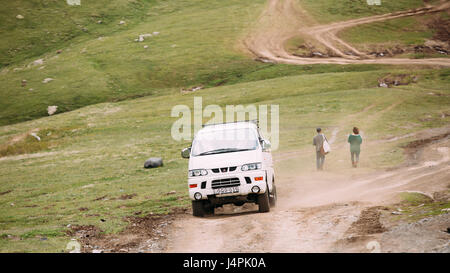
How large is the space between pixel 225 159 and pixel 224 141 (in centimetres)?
119

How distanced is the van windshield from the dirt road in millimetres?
2037

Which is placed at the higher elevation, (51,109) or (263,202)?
(263,202)

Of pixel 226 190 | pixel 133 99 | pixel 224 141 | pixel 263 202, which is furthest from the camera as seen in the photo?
pixel 133 99

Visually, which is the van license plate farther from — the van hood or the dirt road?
the dirt road

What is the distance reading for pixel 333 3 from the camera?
94.8 metres

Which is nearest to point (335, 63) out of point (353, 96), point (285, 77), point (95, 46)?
point (285, 77)

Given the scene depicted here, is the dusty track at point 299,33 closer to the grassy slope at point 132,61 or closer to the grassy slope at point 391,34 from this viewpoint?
the grassy slope at point 391,34

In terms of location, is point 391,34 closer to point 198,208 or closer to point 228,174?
point 198,208

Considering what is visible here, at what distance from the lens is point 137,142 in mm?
38031

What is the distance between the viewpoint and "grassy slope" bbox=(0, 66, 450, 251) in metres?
18.3

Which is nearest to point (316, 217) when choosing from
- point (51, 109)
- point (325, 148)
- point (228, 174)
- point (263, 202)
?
point (263, 202)

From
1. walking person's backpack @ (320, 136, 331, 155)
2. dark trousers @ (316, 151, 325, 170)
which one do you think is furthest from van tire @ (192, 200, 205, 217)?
dark trousers @ (316, 151, 325, 170)
